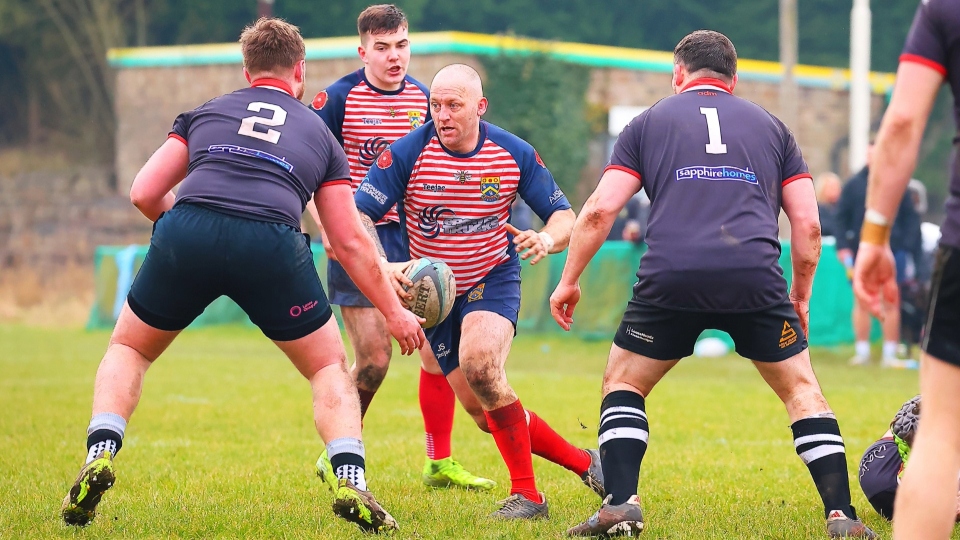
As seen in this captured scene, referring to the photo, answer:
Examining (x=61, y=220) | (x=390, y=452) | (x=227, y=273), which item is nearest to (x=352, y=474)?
(x=227, y=273)

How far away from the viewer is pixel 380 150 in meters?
7.20

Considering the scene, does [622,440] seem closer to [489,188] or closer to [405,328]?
[405,328]

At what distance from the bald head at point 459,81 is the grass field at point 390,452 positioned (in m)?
2.05

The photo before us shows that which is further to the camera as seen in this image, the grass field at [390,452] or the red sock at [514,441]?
the red sock at [514,441]

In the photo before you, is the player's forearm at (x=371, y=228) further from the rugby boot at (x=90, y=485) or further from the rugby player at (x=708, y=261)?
the rugby boot at (x=90, y=485)

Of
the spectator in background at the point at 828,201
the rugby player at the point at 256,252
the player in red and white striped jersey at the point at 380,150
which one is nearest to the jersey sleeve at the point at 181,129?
the rugby player at the point at 256,252

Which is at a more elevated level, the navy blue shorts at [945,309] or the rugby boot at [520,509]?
the navy blue shorts at [945,309]

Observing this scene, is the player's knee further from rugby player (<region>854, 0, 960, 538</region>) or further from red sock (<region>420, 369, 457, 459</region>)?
rugby player (<region>854, 0, 960, 538</region>)

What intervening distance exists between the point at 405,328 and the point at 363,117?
81.6 inches

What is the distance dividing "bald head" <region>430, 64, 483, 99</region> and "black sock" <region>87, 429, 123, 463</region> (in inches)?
91.4

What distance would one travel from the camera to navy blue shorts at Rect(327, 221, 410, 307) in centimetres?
690

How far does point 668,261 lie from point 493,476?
2.66 metres

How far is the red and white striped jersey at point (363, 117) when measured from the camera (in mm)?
7191

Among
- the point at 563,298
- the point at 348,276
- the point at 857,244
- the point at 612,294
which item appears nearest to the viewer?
the point at 563,298
